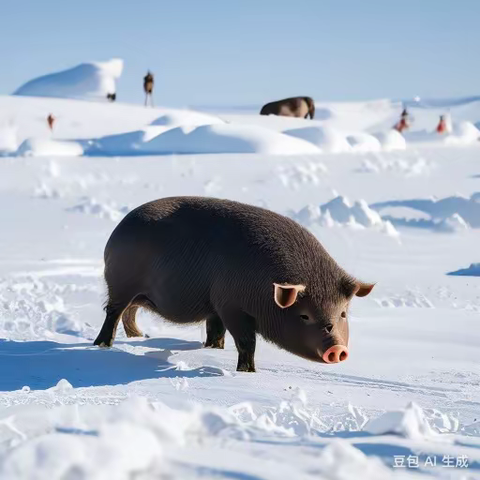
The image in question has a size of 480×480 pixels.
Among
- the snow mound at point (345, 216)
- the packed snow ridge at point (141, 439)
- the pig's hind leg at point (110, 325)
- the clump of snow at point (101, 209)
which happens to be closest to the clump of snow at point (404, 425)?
the packed snow ridge at point (141, 439)

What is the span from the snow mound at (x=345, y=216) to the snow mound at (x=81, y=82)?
971 inches

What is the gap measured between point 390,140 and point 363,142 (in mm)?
1837

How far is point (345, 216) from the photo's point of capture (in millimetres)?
13070

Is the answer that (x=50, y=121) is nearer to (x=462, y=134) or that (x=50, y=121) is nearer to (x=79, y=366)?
(x=462, y=134)

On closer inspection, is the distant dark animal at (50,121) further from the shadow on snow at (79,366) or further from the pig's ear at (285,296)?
the pig's ear at (285,296)

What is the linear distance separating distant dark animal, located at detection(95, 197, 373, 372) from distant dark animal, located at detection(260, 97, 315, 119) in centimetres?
2875

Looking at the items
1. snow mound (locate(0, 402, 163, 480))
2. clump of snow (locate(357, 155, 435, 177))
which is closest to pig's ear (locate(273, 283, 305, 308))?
snow mound (locate(0, 402, 163, 480))

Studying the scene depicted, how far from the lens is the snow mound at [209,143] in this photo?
20891mm

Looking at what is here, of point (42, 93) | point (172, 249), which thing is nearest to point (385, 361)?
point (172, 249)

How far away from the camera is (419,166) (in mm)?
17594

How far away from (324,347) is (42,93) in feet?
120

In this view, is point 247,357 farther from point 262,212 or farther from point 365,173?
point 365,173

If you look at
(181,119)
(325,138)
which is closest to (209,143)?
(325,138)

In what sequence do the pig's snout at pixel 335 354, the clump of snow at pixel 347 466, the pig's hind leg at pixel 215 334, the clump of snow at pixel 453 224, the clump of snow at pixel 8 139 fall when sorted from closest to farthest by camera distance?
1. the clump of snow at pixel 347 466
2. the pig's snout at pixel 335 354
3. the pig's hind leg at pixel 215 334
4. the clump of snow at pixel 453 224
5. the clump of snow at pixel 8 139
